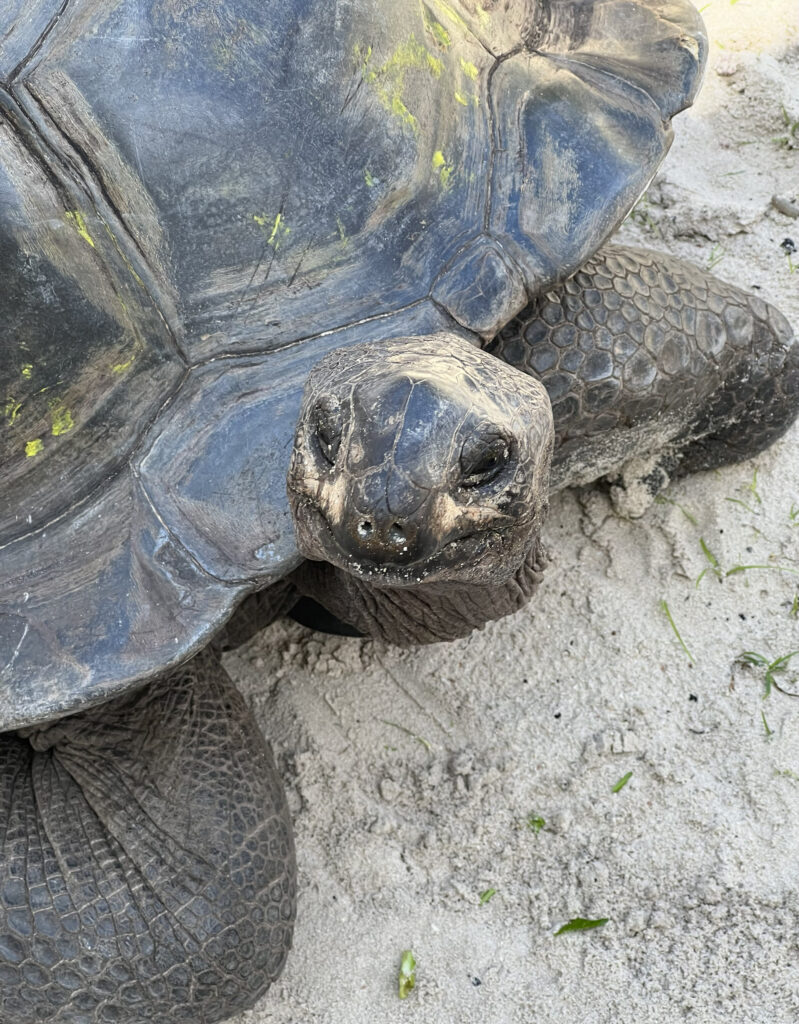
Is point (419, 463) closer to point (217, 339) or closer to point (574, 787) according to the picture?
point (217, 339)

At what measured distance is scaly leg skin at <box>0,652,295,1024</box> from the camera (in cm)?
225

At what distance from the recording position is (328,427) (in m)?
1.60

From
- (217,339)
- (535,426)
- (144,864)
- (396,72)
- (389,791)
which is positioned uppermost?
(396,72)

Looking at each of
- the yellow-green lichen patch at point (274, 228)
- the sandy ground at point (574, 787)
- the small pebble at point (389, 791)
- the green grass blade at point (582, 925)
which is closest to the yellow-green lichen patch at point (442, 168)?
the yellow-green lichen patch at point (274, 228)

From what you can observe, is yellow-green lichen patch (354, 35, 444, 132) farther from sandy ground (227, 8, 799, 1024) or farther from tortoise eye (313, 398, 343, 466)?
sandy ground (227, 8, 799, 1024)

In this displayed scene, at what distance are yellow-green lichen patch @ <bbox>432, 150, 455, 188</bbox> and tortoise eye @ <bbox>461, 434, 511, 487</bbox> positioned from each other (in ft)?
2.52

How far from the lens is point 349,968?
2.54 meters

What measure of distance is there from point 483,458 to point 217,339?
69 cm

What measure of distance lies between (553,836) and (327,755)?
0.57 meters

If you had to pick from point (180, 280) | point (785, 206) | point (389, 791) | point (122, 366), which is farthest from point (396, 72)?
point (785, 206)

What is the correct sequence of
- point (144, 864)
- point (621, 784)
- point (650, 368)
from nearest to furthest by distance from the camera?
point (144, 864)
point (650, 368)
point (621, 784)

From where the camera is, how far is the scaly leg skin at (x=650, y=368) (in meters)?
2.43

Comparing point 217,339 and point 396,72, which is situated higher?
point 396,72

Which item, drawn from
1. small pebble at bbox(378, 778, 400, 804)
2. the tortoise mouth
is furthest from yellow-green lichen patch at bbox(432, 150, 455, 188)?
Result: small pebble at bbox(378, 778, 400, 804)
